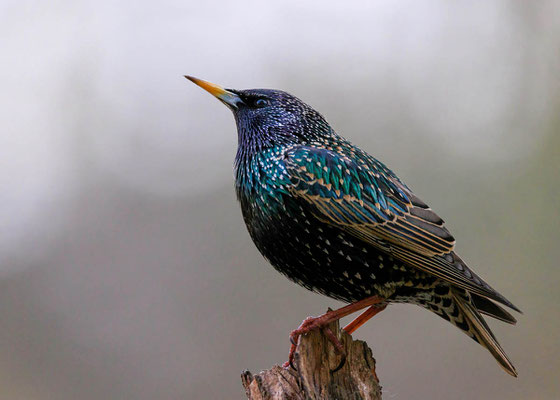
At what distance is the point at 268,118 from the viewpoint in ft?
14.1

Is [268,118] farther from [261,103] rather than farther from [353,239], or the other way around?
[353,239]

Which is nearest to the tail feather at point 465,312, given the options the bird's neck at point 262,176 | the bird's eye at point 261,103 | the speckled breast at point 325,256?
the speckled breast at point 325,256

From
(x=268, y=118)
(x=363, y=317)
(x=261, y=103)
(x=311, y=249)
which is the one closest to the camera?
(x=311, y=249)

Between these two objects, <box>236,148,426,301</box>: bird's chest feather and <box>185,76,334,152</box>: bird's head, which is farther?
<box>185,76,334,152</box>: bird's head

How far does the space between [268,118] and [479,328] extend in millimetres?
1823

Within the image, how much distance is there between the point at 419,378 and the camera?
19.4ft

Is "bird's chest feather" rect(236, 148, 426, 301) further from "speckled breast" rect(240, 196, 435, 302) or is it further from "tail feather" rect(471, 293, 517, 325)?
"tail feather" rect(471, 293, 517, 325)

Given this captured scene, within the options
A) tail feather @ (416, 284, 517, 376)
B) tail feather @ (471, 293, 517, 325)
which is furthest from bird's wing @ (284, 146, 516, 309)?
tail feather @ (471, 293, 517, 325)

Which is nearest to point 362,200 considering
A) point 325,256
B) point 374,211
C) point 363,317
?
point 374,211

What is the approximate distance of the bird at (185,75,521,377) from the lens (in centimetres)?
362

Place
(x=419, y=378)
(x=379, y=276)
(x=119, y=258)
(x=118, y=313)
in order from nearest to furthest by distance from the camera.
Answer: (x=379, y=276), (x=419, y=378), (x=118, y=313), (x=119, y=258)

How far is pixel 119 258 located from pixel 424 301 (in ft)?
14.9

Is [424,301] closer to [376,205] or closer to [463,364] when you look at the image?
[376,205]

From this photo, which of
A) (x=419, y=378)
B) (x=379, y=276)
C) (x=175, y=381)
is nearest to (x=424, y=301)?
(x=379, y=276)
